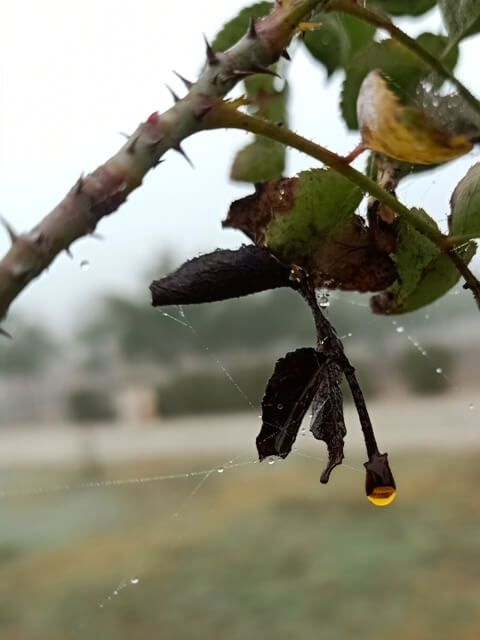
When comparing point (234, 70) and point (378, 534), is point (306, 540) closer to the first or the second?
point (378, 534)

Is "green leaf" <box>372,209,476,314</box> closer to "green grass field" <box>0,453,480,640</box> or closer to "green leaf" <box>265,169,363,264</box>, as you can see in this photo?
"green leaf" <box>265,169,363,264</box>

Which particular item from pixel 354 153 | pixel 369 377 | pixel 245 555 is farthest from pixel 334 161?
pixel 245 555

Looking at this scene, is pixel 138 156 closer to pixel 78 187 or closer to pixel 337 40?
pixel 78 187

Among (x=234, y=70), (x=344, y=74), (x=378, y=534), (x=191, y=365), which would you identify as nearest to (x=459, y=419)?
(x=378, y=534)

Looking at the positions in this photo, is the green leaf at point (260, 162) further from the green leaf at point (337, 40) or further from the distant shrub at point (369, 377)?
the distant shrub at point (369, 377)

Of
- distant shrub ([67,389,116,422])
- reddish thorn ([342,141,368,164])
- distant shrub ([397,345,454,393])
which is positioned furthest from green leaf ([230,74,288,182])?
distant shrub ([67,389,116,422])
